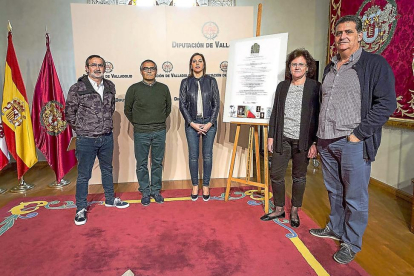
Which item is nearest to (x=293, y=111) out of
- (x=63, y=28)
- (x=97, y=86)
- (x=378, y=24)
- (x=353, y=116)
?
(x=353, y=116)

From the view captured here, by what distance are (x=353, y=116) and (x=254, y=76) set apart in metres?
1.29

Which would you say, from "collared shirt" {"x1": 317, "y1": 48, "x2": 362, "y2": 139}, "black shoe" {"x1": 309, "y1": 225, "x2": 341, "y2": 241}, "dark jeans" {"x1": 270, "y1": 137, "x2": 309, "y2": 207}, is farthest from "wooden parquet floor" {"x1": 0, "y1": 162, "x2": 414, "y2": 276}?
"collared shirt" {"x1": 317, "y1": 48, "x2": 362, "y2": 139}

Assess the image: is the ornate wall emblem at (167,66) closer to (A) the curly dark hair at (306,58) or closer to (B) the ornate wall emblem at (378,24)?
(A) the curly dark hair at (306,58)

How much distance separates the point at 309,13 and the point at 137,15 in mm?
3306

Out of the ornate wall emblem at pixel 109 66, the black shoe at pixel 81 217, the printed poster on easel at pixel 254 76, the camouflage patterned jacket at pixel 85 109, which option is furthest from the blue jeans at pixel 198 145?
the ornate wall emblem at pixel 109 66

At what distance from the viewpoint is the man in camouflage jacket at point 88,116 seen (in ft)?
8.59

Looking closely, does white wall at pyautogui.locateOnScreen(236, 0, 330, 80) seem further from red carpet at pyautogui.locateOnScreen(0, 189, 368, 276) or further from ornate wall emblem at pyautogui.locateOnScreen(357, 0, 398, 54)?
red carpet at pyautogui.locateOnScreen(0, 189, 368, 276)

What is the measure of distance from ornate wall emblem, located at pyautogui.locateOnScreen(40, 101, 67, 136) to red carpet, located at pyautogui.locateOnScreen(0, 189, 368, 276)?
42.8 inches

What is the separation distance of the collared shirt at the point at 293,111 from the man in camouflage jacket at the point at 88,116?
1.73m

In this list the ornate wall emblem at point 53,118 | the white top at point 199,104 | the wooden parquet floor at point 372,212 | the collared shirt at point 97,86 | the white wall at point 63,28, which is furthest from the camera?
the white wall at point 63,28

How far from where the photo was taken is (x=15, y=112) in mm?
3650

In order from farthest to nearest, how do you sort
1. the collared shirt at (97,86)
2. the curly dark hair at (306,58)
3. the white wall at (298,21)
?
1. the white wall at (298,21)
2. the collared shirt at (97,86)
3. the curly dark hair at (306,58)

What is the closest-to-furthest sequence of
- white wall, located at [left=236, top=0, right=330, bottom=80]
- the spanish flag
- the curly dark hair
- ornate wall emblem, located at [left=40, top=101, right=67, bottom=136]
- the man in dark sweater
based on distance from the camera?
the curly dark hair → the man in dark sweater → the spanish flag → ornate wall emblem, located at [left=40, top=101, right=67, bottom=136] → white wall, located at [left=236, top=0, right=330, bottom=80]

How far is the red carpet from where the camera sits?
1.97 m
